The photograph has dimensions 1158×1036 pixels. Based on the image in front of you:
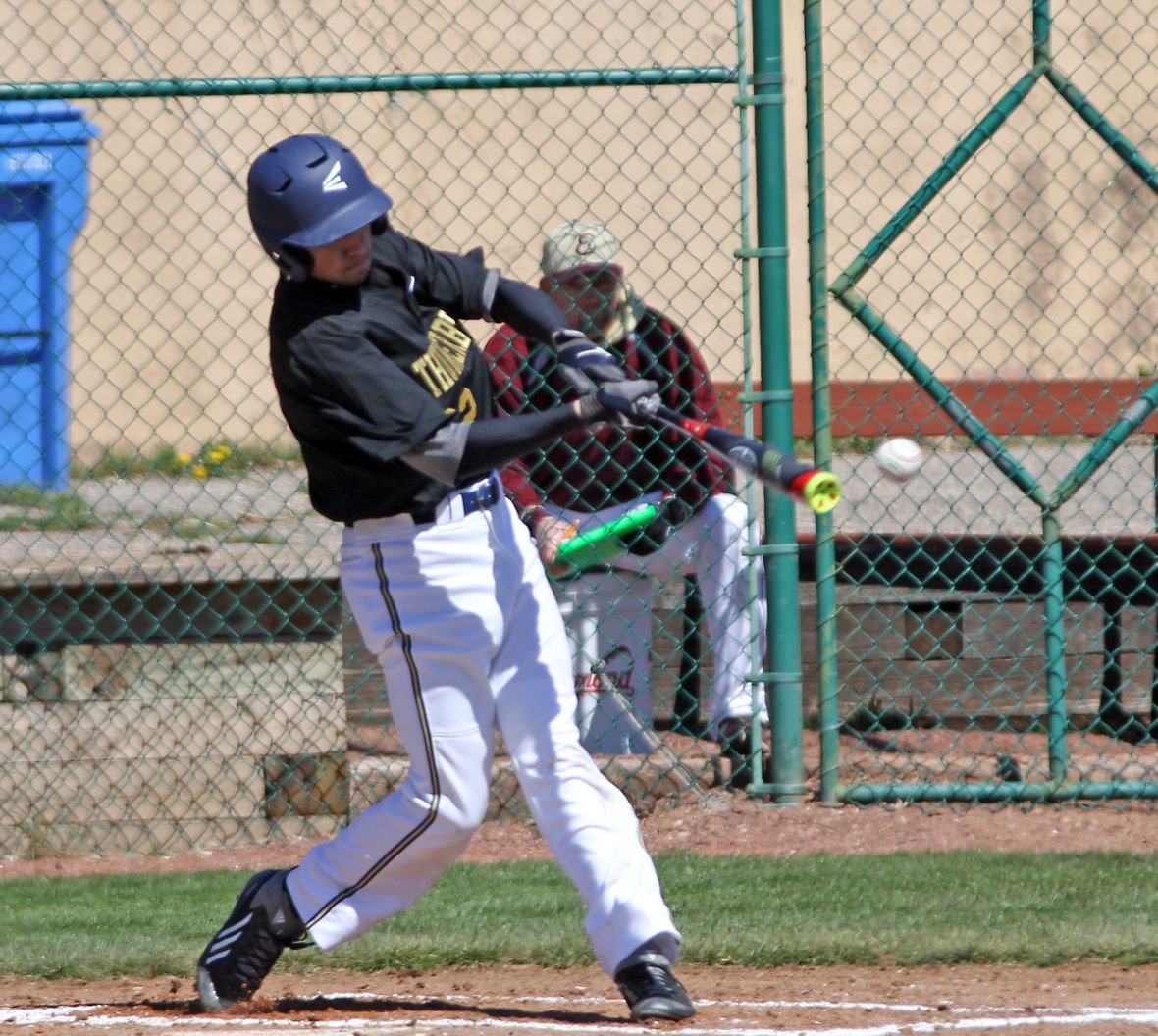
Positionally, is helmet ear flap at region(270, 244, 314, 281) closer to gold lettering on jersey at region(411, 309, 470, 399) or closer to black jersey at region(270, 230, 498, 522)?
black jersey at region(270, 230, 498, 522)

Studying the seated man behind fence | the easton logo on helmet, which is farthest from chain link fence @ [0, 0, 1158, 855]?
the easton logo on helmet

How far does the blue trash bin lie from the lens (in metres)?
6.81

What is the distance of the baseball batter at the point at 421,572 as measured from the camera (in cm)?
331

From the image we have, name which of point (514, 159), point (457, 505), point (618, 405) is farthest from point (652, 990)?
point (514, 159)

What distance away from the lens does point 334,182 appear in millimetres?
3334

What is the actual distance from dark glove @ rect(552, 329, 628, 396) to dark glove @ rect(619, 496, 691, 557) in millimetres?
2310

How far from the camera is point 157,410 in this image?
937cm

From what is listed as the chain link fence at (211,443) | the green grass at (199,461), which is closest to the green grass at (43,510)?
the chain link fence at (211,443)

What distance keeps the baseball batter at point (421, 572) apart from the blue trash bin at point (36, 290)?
10.8ft

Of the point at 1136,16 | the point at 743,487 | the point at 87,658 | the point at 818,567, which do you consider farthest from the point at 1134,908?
the point at 1136,16

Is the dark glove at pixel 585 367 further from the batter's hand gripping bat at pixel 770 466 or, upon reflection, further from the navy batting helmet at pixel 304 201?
the navy batting helmet at pixel 304 201

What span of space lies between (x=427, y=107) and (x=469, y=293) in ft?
20.3

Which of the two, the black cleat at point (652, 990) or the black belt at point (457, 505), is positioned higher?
the black belt at point (457, 505)

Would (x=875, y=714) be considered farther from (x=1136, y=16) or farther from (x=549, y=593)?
(x=1136, y=16)
